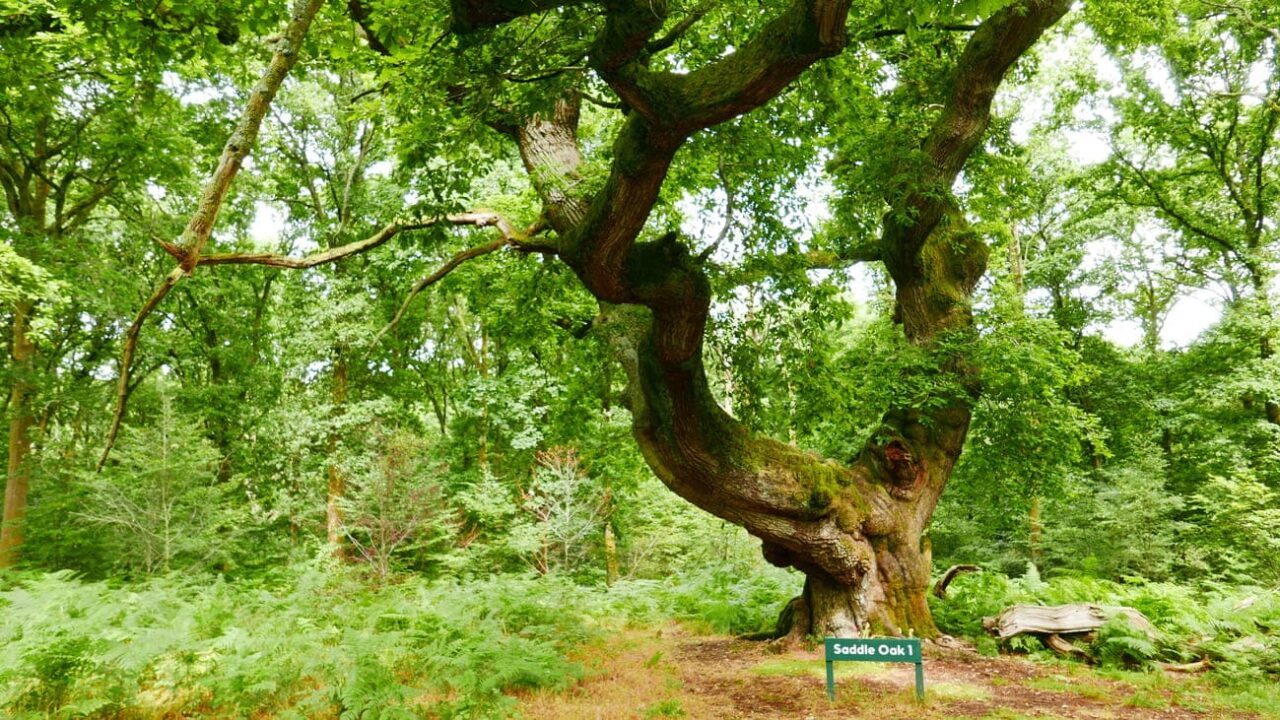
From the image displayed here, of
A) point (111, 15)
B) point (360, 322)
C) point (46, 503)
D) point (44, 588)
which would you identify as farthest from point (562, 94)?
point (46, 503)

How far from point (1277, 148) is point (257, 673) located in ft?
76.7

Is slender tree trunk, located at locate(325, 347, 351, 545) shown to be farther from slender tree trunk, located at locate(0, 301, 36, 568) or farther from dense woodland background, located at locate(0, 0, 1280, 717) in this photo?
slender tree trunk, located at locate(0, 301, 36, 568)

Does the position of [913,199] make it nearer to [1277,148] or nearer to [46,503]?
[1277,148]

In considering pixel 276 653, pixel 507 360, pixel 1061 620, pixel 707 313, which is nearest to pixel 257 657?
pixel 276 653

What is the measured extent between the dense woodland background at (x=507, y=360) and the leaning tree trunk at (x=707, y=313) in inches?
20.2

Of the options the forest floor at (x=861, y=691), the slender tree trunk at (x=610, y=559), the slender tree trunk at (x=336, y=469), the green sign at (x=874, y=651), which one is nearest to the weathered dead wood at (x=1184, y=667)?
the forest floor at (x=861, y=691)

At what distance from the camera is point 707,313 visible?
6.57 metres

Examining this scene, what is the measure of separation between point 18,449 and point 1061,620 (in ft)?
63.5

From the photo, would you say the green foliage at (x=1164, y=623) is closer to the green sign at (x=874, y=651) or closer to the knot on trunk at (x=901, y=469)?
the knot on trunk at (x=901, y=469)

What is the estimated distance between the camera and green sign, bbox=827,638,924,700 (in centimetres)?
599

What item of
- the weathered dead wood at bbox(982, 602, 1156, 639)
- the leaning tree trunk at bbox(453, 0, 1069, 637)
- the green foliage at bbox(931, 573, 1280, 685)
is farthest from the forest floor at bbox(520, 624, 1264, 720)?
the leaning tree trunk at bbox(453, 0, 1069, 637)

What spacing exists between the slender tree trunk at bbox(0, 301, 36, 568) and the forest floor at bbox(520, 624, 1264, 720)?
42.9 ft

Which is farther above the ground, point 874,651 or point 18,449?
point 18,449

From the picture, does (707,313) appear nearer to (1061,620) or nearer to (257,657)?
(257,657)
